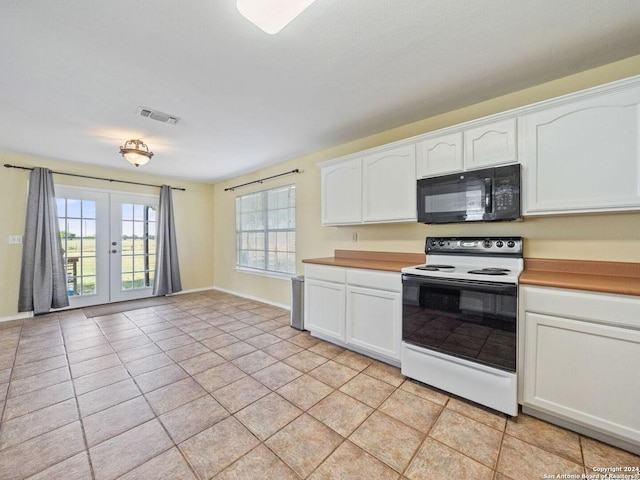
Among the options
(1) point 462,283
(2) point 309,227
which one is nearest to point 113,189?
(2) point 309,227

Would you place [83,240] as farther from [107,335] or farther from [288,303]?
[288,303]

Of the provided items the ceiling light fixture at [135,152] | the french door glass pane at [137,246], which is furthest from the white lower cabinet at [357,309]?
the french door glass pane at [137,246]

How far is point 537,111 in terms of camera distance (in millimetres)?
1939

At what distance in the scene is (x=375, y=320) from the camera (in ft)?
8.45

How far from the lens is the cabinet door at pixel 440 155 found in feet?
7.61

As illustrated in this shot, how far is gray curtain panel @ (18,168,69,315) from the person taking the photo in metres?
3.94

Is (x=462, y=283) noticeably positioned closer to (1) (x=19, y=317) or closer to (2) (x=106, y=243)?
(2) (x=106, y=243)

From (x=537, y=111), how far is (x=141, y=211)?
5947 mm

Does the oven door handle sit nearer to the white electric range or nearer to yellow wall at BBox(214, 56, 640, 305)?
the white electric range

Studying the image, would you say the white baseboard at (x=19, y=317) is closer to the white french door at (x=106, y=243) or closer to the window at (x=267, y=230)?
the white french door at (x=106, y=243)

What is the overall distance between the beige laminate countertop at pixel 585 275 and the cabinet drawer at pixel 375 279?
910 mm

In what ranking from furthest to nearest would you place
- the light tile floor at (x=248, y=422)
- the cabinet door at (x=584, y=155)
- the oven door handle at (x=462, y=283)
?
the oven door handle at (x=462, y=283)
the cabinet door at (x=584, y=155)
the light tile floor at (x=248, y=422)

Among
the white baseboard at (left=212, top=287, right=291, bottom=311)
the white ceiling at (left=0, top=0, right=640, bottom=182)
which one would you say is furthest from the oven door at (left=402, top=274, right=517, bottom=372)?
the white baseboard at (left=212, top=287, right=291, bottom=311)

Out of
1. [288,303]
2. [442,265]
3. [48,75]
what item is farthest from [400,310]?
[48,75]
